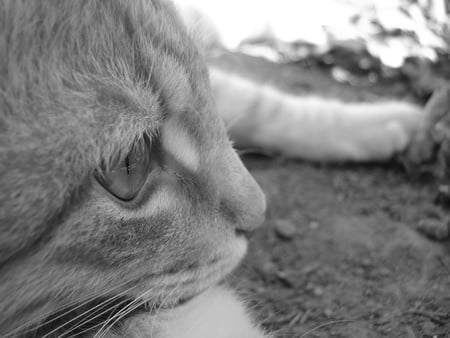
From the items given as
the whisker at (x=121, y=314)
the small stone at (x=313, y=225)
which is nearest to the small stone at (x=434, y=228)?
the small stone at (x=313, y=225)

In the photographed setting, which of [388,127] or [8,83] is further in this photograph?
[388,127]

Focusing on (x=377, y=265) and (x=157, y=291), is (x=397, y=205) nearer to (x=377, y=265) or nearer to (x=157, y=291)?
(x=377, y=265)

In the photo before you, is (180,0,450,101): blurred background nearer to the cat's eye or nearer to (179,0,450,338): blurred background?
(179,0,450,338): blurred background

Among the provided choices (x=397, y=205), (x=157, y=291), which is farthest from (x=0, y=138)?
(x=397, y=205)

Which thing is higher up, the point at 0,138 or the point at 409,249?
the point at 0,138

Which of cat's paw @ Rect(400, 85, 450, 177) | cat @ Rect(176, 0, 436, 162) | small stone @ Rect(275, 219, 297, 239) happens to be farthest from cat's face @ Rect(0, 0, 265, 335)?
cat's paw @ Rect(400, 85, 450, 177)

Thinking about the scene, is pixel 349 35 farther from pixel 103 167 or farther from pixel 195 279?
pixel 103 167

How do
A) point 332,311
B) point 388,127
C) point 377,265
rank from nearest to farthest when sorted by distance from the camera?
point 332,311 < point 377,265 < point 388,127

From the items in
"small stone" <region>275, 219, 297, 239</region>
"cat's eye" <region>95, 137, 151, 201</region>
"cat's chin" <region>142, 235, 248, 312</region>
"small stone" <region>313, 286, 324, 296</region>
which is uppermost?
"cat's eye" <region>95, 137, 151, 201</region>
